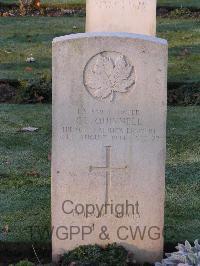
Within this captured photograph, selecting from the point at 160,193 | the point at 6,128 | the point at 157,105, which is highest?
the point at 157,105

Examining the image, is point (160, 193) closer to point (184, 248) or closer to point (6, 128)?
point (184, 248)

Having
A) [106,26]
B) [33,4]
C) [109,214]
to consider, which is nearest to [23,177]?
[109,214]

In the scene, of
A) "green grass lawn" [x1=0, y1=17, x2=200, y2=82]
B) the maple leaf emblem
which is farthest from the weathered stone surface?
"green grass lawn" [x1=0, y1=17, x2=200, y2=82]

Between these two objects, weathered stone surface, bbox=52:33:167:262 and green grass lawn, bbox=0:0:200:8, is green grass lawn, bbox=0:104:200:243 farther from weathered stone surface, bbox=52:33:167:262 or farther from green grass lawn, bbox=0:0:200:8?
green grass lawn, bbox=0:0:200:8

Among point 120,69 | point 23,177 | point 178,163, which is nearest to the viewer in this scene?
point 120,69

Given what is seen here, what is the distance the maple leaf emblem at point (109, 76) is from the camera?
5234mm

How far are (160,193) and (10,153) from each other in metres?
3.12

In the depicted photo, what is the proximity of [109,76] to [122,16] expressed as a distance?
5.15 metres

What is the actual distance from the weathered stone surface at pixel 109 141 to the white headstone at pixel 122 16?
499 centimetres

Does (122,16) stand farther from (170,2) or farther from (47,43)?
(170,2)

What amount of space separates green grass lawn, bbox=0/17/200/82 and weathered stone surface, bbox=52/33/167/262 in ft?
20.4

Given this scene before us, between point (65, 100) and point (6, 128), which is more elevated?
point (65, 100)

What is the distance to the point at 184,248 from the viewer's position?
17.4 feet

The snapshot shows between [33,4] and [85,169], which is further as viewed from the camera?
[33,4]
